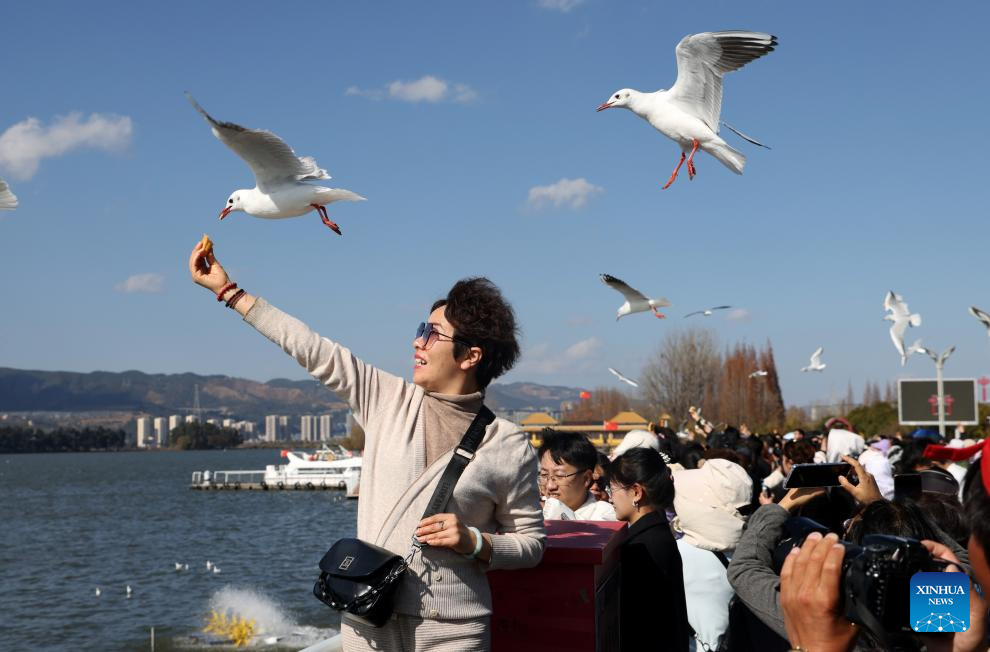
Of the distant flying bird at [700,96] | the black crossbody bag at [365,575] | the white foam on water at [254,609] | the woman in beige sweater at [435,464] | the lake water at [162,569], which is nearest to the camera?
the black crossbody bag at [365,575]

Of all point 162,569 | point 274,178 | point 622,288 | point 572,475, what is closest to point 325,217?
point 274,178

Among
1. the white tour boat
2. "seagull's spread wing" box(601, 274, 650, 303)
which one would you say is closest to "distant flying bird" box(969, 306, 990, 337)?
"seagull's spread wing" box(601, 274, 650, 303)

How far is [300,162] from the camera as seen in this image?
340cm

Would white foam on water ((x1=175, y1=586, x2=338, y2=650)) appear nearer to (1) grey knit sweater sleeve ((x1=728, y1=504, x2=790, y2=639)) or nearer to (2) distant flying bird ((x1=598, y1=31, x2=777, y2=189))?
(2) distant flying bird ((x1=598, y1=31, x2=777, y2=189))

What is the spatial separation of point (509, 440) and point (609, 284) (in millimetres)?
7700

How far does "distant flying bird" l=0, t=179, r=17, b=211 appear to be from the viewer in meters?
3.72

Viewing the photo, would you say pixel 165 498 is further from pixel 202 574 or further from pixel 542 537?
pixel 542 537

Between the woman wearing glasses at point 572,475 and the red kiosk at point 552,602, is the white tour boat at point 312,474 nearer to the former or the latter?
the woman wearing glasses at point 572,475

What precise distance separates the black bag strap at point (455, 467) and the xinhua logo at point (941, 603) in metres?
1.52

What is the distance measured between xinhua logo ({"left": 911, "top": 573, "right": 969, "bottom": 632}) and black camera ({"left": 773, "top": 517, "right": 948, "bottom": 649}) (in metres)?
0.02

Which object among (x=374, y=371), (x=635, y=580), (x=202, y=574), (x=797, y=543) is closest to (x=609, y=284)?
(x=635, y=580)

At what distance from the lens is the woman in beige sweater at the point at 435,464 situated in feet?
8.91

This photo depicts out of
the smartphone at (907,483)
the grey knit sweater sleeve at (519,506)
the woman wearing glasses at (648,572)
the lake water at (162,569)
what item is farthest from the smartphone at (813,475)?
the lake water at (162,569)

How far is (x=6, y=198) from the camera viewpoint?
377 cm
